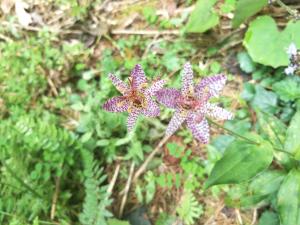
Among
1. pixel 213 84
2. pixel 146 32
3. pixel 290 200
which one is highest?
pixel 213 84

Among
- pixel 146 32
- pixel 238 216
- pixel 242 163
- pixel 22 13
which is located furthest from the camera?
pixel 22 13

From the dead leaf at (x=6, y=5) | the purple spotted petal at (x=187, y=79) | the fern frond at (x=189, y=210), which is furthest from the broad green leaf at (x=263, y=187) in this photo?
the dead leaf at (x=6, y=5)

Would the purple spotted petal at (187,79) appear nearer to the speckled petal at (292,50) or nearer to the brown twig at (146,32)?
the speckled petal at (292,50)

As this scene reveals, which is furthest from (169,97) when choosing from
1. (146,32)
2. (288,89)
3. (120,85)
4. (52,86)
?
(52,86)

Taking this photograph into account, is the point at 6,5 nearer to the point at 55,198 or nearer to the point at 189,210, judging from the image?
the point at 55,198

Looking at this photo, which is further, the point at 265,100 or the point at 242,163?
the point at 265,100

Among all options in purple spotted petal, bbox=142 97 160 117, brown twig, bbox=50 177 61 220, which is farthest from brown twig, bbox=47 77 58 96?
purple spotted petal, bbox=142 97 160 117

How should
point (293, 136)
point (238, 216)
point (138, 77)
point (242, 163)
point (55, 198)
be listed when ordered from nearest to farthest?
point (138, 77) → point (242, 163) → point (293, 136) → point (238, 216) → point (55, 198)
